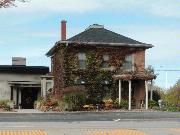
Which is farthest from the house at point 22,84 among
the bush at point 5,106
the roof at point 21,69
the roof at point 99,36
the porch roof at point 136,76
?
the porch roof at point 136,76

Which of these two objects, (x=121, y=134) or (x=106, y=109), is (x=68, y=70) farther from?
(x=121, y=134)

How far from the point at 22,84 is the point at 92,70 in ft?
32.4

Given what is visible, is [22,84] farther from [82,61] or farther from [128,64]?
[128,64]

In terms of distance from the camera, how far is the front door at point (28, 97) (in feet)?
174

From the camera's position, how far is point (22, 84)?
52.9 metres

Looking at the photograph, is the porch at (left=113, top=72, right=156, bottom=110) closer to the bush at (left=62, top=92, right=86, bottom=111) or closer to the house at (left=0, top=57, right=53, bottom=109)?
the bush at (left=62, top=92, right=86, bottom=111)

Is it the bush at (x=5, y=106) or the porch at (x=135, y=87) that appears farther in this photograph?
the porch at (x=135, y=87)

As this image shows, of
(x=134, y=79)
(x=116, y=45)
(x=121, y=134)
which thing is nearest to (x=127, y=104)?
(x=134, y=79)

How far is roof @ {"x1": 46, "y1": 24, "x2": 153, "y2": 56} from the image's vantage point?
46.0 meters

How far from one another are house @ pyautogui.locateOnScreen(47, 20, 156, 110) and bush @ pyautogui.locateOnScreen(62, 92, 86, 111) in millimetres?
3292

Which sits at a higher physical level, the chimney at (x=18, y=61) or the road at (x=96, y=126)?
the chimney at (x=18, y=61)

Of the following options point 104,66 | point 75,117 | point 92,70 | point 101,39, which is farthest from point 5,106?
point 75,117

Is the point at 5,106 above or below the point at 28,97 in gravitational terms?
below

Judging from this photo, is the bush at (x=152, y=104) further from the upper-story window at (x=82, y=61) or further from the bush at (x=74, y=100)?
the upper-story window at (x=82, y=61)
